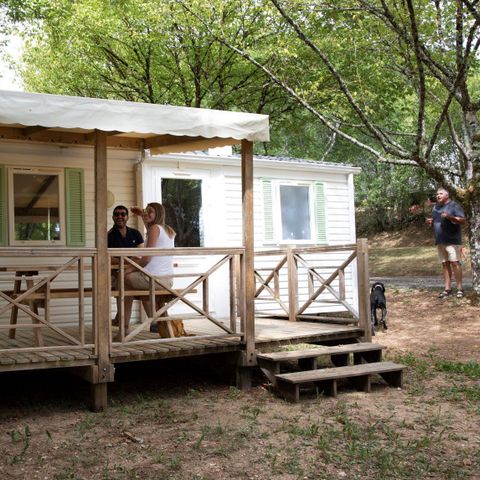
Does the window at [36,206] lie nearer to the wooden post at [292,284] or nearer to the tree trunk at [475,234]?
the wooden post at [292,284]

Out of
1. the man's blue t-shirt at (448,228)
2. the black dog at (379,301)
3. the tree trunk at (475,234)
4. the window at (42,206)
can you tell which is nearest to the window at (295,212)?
the black dog at (379,301)

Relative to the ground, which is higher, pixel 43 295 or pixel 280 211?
pixel 280 211

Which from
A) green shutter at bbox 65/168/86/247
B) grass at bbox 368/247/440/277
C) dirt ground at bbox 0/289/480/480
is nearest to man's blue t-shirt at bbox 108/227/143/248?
green shutter at bbox 65/168/86/247

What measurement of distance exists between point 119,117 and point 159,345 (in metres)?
2.17

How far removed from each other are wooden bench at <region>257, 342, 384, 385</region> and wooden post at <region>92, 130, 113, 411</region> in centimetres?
158

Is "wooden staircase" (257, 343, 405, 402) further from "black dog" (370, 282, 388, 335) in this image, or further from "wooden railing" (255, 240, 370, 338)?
"black dog" (370, 282, 388, 335)

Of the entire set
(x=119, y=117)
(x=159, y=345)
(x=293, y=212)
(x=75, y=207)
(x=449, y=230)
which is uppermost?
(x=119, y=117)

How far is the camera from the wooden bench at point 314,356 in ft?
21.0

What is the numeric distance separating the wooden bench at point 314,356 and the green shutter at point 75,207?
129 inches

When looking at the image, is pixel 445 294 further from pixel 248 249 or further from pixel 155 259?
pixel 155 259

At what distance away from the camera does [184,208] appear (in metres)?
10.0

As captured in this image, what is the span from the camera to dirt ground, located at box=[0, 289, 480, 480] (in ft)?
14.4

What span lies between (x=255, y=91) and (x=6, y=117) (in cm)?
1387

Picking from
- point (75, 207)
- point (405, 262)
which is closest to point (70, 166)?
point (75, 207)
